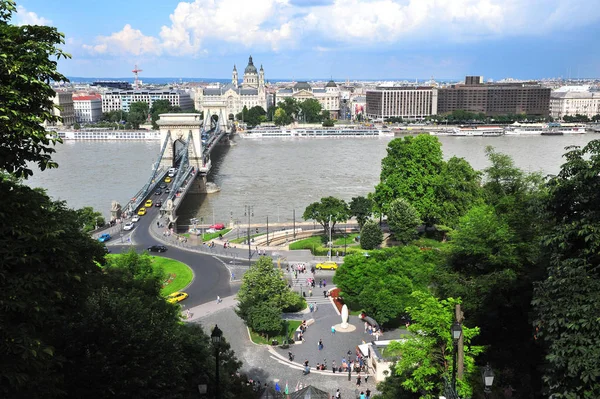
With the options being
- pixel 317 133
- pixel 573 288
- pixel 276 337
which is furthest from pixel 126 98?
pixel 573 288

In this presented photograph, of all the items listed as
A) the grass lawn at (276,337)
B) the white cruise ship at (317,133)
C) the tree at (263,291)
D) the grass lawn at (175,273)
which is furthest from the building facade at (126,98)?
the grass lawn at (276,337)

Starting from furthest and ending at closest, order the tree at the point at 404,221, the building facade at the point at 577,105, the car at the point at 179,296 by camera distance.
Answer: the building facade at the point at 577,105
the tree at the point at 404,221
the car at the point at 179,296

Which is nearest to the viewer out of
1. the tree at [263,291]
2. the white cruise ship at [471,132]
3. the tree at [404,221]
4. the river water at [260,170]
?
the tree at [263,291]

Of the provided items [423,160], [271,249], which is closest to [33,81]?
[271,249]

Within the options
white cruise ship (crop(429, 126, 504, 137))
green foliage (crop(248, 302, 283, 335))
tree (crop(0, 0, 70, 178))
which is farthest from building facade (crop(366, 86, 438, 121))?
tree (crop(0, 0, 70, 178))

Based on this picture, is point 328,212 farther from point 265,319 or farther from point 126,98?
point 126,98

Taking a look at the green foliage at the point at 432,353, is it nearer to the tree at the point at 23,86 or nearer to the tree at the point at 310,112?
the tree at the point at 23,86

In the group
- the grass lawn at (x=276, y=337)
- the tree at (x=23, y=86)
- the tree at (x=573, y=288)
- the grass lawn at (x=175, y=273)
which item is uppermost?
the tree at (x=23, y=86)
